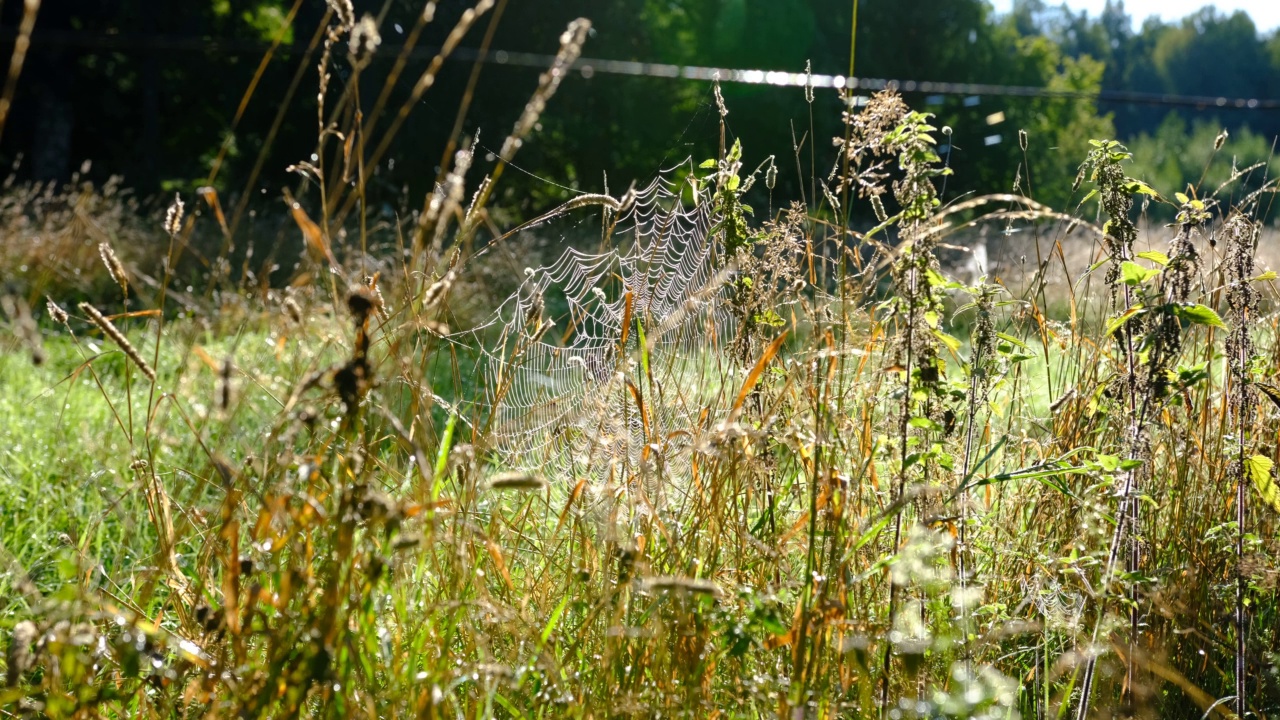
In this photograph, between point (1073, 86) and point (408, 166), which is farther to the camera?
point (1073, 86)

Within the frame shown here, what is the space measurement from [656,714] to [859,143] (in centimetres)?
95

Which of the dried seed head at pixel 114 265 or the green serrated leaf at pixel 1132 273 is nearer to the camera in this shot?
the dried seed head at pixel 114 265

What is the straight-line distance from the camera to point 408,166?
17859 millimetres

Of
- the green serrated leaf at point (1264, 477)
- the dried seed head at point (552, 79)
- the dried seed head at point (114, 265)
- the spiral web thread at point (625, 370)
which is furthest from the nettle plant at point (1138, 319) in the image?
the dried seed head at point (114, 265)

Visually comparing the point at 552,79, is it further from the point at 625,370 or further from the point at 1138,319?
the point at 1138,319

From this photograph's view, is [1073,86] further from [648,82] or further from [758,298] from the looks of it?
[758,298]

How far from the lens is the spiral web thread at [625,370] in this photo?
1.94m

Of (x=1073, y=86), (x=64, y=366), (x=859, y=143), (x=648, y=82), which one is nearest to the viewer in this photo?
(x=859, y=143)

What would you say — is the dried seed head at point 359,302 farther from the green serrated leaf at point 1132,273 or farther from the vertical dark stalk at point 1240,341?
the vertical dark stalk at point 1240,341

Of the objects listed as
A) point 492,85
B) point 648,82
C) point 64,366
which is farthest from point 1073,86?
point 64,366

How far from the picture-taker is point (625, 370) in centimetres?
162

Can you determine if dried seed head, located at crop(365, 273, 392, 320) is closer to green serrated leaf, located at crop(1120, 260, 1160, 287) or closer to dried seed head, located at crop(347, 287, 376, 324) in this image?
dried seed head, located at crop(347, 287, 376, 324)

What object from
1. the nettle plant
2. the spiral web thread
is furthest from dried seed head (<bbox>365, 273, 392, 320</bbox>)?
the nettle plant

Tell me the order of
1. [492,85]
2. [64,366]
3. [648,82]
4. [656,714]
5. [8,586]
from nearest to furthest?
[656,714] < [8,586] < [64,366] < [492,85] < [648,82]
